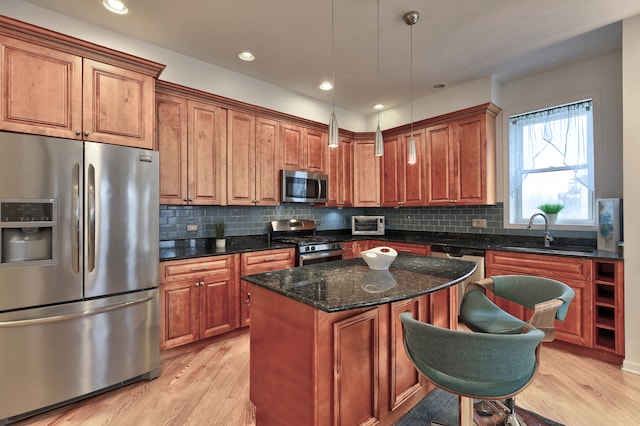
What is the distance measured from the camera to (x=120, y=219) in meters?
2.22

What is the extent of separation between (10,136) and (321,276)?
2.11 meters

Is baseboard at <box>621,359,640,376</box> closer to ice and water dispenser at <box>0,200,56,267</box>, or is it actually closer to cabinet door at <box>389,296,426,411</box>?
cabinet door at <box>389,296,426,411</box>

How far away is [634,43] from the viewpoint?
2.45 m

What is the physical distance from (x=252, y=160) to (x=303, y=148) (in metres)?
0.82

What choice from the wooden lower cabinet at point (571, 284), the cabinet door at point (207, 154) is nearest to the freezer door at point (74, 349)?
the cabinet door at point (207, 154)

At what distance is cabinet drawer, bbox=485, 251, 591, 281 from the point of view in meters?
2.67

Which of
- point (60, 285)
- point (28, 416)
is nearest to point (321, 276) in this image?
point (60, 285)

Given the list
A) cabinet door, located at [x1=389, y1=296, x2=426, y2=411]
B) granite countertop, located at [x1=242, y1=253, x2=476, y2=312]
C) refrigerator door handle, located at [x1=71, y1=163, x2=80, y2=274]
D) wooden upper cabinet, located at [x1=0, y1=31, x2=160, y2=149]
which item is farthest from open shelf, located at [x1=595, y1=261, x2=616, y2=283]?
refrigerator door handle, located at [x1=71, y1=163, x2=80, y2=274]

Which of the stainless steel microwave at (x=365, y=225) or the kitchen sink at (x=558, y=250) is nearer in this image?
the kitchen sink at (x=558, y=250)

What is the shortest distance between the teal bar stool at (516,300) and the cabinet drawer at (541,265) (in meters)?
1.17

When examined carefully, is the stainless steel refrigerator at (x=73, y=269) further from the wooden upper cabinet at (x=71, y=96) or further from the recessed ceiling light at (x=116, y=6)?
the recessed ceiling light at (x=116, y=6)

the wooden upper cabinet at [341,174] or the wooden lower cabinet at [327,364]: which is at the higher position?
the wooden upper cabinet at [341,174]

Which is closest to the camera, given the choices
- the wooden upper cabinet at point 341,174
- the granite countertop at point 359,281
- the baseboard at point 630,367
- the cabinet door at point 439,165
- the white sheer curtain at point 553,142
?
the granite countertop at point 359,281

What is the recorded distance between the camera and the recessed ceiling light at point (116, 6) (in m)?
2.28
